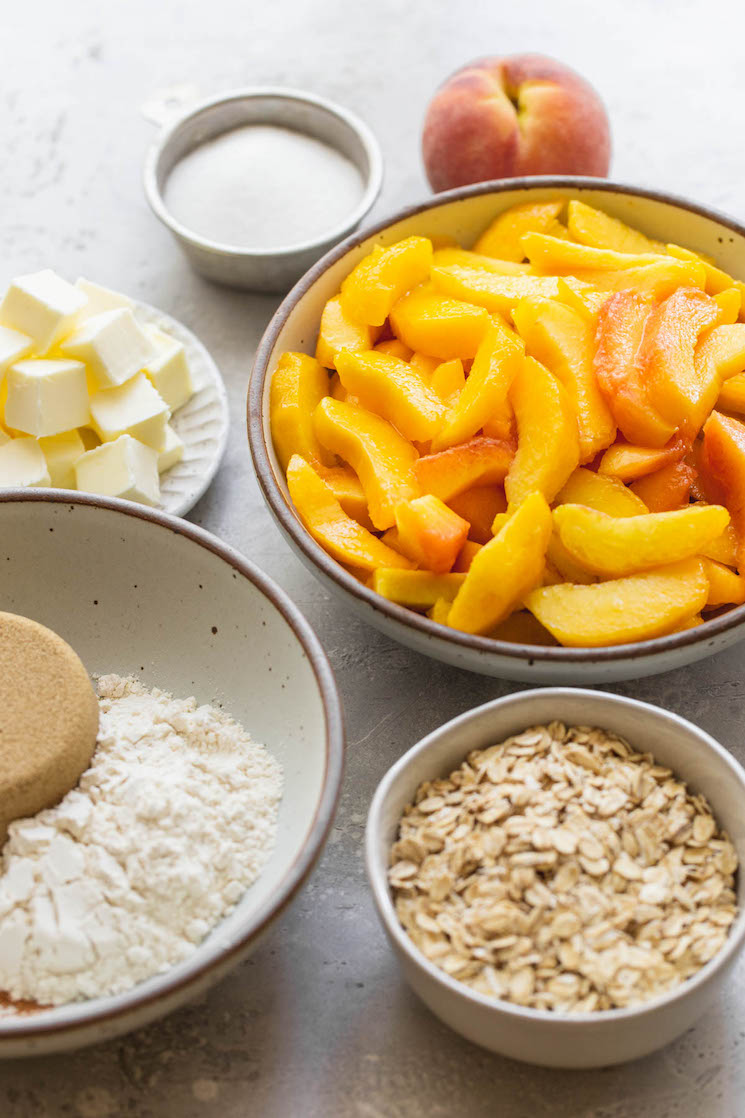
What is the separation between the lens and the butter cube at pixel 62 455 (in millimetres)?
1501

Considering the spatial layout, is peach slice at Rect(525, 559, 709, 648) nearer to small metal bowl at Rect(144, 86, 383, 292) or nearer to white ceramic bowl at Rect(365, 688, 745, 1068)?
white ceramic bowl at Rect(365, 688, 745, 1068)

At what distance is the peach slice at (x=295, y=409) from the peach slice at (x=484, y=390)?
0.16 metres

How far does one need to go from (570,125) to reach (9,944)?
136cm

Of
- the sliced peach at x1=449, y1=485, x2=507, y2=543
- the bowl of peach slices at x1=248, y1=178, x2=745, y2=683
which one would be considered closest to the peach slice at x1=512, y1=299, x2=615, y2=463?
the bowl of peach slices at x1=248, y1=178, x2=745, y2=683

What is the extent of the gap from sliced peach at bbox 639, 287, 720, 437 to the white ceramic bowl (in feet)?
1.16

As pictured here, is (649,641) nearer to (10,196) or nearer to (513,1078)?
(513,1078)

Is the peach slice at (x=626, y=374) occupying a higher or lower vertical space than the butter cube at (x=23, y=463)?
higher

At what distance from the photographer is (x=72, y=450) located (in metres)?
1.51

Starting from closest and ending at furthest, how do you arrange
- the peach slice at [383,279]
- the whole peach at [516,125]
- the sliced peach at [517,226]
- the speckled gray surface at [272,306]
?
the speckled gray surface at [272,306] < the peach slice at [383,279] < the sliced peach at [517,226] < the whole peach at [516,125]

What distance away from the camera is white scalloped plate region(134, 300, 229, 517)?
1.55 meters

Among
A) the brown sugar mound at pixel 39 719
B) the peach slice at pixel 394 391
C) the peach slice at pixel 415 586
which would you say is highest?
the peach slice at pixel 394 391

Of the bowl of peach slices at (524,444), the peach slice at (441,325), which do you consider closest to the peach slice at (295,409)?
the bowl of peach slices at (524,444)

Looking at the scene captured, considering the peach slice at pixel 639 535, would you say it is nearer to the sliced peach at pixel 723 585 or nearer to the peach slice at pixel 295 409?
the sliced peach at pixel 723 585

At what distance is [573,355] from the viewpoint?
4.33ft
